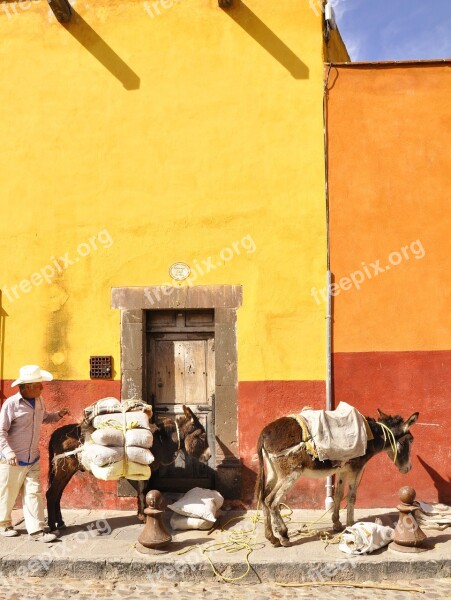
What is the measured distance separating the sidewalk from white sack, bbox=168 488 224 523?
35 centimetres

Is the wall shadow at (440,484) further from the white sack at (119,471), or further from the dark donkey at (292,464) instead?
the white sack at (119,471)

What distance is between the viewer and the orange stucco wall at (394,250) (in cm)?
722

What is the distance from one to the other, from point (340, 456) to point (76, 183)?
4623 mm

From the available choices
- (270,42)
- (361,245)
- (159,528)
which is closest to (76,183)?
(270,42)

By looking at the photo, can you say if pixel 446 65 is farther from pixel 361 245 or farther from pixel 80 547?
pixel 80 547

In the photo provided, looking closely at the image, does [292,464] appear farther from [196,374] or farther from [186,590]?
[196,374]

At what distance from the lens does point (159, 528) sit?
19.6ft

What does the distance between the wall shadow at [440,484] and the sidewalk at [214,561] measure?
93cm

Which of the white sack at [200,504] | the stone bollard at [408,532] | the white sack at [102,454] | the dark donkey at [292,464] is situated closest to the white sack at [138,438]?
the white sack at [102,454]

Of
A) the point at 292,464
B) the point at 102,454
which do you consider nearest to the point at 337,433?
the point at 292,464

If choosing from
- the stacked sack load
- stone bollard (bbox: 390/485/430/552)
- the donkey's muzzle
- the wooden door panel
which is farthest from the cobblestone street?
the wooden door panel

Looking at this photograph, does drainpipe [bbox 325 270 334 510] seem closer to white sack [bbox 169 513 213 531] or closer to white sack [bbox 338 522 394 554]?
white sack [bbox 338 522 394 554]

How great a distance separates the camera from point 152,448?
6742mm

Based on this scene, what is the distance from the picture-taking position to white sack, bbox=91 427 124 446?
6242 millimetres
